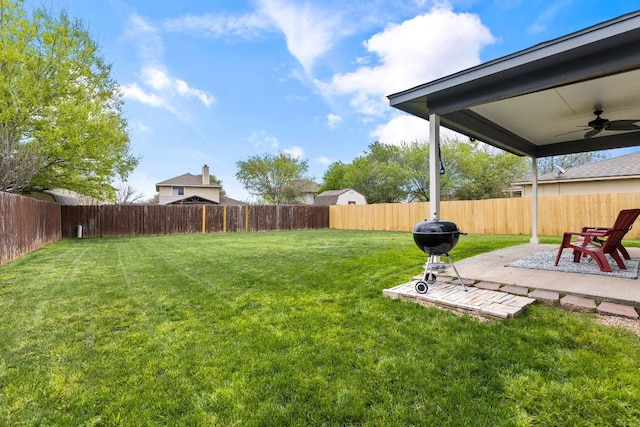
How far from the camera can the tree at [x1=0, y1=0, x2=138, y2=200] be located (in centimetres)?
981

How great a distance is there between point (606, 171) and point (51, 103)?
1997 cm

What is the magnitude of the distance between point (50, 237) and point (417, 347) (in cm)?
1256

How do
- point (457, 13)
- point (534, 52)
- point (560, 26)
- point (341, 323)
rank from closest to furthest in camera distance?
point (341, 323)
point (534, 52)
point (560, 26)
point (457, 13)

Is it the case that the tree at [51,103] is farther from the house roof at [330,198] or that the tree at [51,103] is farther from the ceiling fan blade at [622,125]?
the house roof at [330,198]

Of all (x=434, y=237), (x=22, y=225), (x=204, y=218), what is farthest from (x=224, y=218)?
(x=434, y=237)

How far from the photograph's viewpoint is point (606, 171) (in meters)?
12.0

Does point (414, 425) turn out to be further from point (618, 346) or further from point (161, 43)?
point (161, 43)

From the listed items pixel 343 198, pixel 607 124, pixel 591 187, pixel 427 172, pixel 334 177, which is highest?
pixel 334 177

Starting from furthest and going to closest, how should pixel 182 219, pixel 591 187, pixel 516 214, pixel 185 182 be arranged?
1. pixel 185 182
2. pixel 182 219
3. pixel 591 187
4. pixel 516 214

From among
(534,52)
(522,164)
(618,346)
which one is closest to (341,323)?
(618,346)

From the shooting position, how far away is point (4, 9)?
1038 centimetres

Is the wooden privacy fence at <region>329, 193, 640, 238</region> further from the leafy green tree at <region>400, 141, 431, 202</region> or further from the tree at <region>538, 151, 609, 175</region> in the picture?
the tree at <region>538, 151, 609, 175</region>

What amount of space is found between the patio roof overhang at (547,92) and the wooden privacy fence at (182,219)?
42.5 feet

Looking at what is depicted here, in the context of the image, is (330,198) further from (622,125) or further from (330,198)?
(622,125)
